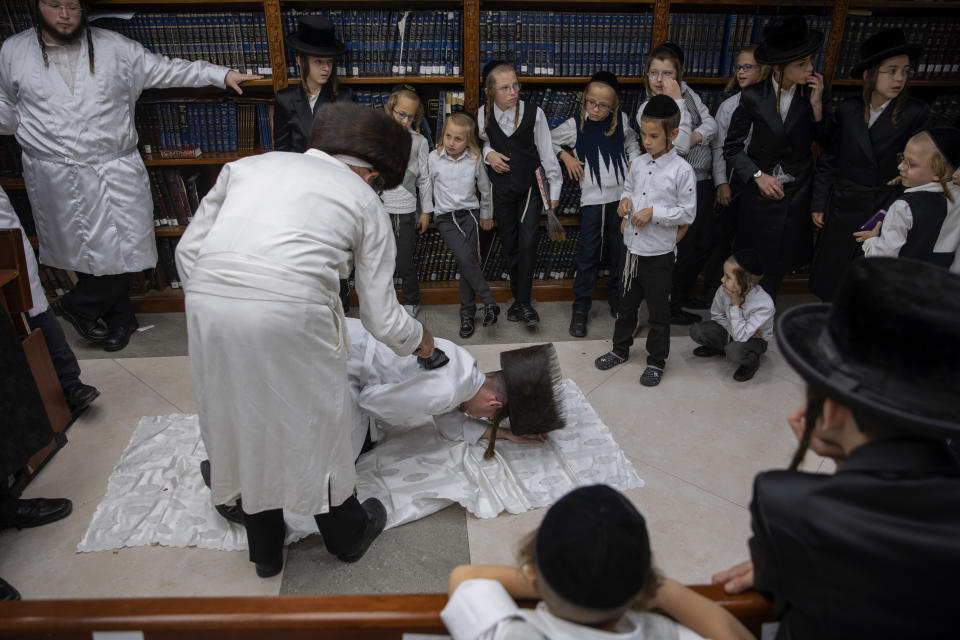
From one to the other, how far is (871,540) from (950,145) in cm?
229

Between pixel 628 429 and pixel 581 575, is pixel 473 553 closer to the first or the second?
pixel 628 429

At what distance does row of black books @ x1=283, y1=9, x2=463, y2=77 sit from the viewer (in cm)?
342

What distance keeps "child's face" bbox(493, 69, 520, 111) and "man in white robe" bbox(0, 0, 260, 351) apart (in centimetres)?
129

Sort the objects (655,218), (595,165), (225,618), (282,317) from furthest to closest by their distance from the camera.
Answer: (595,165), (655,218), (282,317), (225,618)

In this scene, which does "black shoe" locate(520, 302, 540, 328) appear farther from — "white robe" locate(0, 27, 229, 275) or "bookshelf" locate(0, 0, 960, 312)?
"white robe" locate(0, 27, 229, 275)

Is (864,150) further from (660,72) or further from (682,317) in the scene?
(682,317)

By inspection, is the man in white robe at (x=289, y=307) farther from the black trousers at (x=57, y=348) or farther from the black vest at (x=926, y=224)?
the black vest at (x=926, y=224)

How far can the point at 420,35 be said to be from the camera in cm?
346

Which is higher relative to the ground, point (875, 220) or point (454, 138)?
point (454, 138)

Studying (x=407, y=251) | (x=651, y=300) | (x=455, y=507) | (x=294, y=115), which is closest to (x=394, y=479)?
(x=455, y=507)

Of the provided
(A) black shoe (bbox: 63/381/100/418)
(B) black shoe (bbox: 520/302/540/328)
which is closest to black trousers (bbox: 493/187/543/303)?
(B) black shoe (bbox: 520/302/540/328)

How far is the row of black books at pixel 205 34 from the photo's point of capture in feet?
11.1

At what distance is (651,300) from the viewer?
2936 mm

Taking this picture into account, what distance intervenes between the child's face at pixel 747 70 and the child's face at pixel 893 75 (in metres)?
0.57
